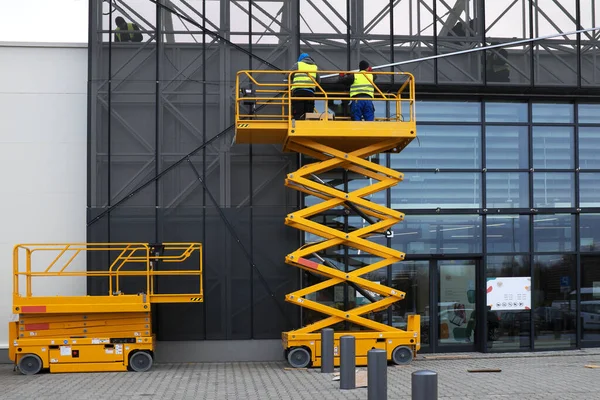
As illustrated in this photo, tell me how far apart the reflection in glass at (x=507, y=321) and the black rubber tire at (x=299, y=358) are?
4311 mm

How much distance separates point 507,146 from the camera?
18172 millimetres

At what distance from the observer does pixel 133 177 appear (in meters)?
17.2

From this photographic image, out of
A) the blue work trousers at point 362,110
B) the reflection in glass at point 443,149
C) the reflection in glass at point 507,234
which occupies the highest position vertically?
the blue work trousers at point 362,110

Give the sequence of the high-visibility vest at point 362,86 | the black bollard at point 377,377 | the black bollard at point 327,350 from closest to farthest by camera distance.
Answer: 1. the black bollard at point 377,377
2. the black bollard at point 327,350
3. the high-visibility vest at point 362,86

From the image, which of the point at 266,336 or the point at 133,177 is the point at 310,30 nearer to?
the point at 133,177

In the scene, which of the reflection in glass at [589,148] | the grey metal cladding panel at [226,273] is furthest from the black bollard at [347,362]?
the reflection in glass at [589,148]

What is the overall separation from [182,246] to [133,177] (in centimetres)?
174

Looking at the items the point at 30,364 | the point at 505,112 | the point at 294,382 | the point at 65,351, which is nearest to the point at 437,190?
the point at 505,112

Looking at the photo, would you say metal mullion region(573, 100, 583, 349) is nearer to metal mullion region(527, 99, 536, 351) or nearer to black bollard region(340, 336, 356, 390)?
metal mullion region(527, 99, 536, 351)

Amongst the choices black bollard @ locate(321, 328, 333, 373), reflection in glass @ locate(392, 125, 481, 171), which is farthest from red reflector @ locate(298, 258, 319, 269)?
reflection in glass @ locate(392, 125, 481, 171)

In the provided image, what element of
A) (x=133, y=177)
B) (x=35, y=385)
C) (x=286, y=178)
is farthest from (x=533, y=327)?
(x=35, y=385)

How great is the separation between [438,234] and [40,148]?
Result: 8.52 m

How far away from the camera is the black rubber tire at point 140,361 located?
15.6 m

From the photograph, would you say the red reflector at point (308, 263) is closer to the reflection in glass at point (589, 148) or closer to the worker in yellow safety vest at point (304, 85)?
the worker in yellow safety vest at point (304, 85)
